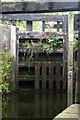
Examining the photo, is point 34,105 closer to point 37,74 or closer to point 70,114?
point 37,74

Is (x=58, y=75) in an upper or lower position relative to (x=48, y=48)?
lower

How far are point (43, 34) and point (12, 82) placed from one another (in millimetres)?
1456

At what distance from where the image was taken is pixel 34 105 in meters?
4.48

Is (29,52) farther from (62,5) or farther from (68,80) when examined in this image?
(62,5)

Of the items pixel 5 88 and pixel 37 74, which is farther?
pixel 37 74

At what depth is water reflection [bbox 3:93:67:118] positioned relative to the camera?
3822mm

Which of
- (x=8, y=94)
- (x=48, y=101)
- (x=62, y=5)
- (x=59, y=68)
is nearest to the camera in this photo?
(x=62, y=5)

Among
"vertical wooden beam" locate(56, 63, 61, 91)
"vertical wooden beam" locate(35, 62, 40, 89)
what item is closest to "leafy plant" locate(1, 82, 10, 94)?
"vertical wooden beam" locate(35, 62, 40, 89)

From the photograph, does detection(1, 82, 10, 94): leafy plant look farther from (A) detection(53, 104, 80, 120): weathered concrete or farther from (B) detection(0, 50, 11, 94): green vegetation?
(A) detection(53, 104, 80, 120): weathered concrete

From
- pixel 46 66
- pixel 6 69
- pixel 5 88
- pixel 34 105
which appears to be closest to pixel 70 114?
pixel 34 105

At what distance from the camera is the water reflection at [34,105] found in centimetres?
382

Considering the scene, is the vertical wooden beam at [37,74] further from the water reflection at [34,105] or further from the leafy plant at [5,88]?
the leafy plant at [5,88]

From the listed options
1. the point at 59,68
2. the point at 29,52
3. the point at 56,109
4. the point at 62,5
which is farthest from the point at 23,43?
the point at 62,5

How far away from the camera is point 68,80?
568 cm
